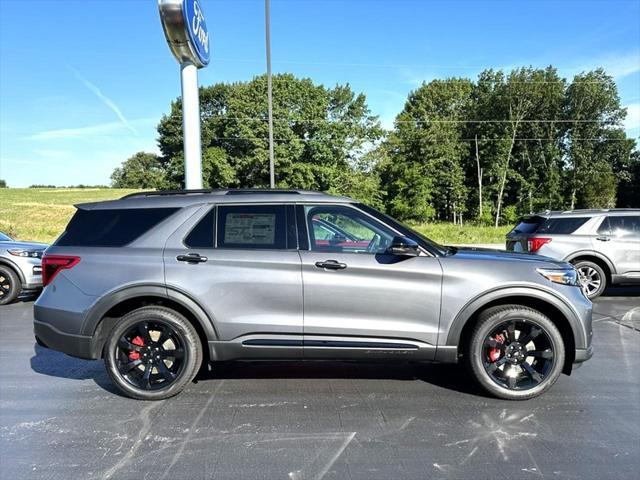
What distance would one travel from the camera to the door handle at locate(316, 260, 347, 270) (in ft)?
12.1

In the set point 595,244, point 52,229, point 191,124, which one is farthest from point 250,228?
point 52,229

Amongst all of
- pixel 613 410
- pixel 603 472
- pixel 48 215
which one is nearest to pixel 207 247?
pixel 603 472

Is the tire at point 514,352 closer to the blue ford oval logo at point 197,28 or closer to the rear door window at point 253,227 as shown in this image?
the rear door window at point 253,227

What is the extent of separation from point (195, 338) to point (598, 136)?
50073 mm

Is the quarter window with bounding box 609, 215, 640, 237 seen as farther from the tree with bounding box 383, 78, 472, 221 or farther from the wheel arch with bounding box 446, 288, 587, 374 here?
the tree with bounding box 383, 78, 472, 221

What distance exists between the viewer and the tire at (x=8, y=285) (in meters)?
8.04

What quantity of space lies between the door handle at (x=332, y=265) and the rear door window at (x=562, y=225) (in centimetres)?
614

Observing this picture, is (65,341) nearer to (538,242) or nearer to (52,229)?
(538,242)

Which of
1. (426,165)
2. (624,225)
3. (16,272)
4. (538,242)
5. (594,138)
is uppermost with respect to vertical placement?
(594,138)

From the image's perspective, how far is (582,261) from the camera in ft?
27.3

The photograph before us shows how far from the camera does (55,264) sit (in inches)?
152

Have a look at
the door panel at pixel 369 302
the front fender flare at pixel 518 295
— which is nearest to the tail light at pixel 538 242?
the front fender flare at pixel 518 295

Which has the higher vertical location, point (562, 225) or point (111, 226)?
point (111, 226)

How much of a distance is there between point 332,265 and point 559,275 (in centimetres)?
191
